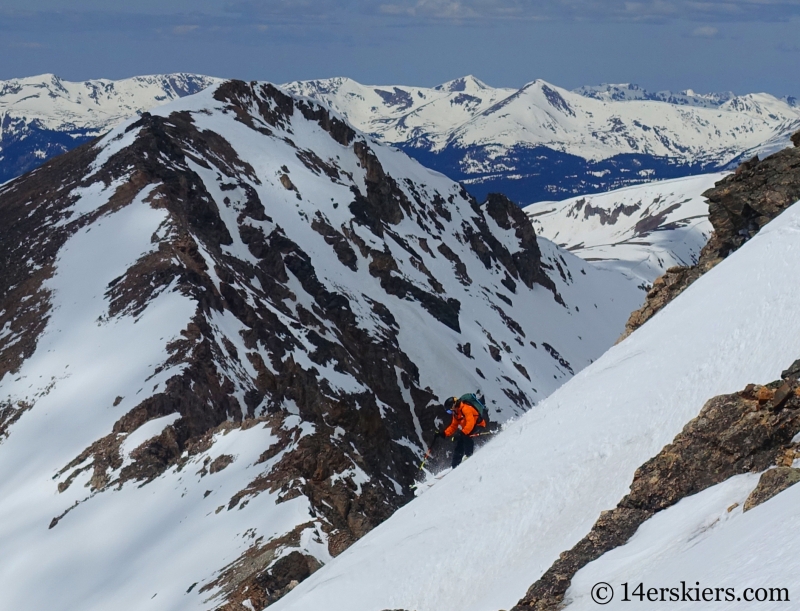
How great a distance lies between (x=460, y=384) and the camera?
87.1m

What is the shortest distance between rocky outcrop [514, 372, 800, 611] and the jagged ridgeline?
43.7 ft

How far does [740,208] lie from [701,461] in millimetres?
19403

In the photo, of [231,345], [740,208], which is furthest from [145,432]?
[740,208]

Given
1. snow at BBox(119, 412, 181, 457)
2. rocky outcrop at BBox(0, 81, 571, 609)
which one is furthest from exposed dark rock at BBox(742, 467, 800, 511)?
snow at BBox(119, 412, 181, 457)

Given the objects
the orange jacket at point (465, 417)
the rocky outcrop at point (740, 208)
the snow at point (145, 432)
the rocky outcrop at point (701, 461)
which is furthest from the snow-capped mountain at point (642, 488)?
the snow at point (145, 432)

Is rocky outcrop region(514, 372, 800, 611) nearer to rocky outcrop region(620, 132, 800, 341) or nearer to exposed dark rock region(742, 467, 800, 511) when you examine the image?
exposed dark rock region(742, 467, 800, 511)

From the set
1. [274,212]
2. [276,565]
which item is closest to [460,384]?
[274,212]

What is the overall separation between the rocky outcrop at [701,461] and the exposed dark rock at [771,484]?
2.58 ft

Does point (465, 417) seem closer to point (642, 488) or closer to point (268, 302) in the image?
point (642, 488)

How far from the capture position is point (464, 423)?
26812 mm

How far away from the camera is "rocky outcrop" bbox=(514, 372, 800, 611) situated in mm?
13672

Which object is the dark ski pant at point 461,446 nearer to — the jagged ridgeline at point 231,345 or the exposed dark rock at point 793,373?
the jagged ridgeline at point 231,345

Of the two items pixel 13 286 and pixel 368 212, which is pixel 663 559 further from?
pixel 368 212

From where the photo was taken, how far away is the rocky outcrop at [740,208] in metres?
30.9
